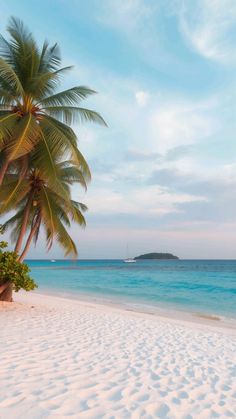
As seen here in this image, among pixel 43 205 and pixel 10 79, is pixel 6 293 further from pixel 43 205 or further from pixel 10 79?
pixel 10 79

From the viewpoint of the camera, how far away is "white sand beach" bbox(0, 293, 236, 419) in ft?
10.5

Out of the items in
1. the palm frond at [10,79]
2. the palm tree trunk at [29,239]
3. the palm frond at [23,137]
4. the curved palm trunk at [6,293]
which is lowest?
the curved palm trunk at [6,293]

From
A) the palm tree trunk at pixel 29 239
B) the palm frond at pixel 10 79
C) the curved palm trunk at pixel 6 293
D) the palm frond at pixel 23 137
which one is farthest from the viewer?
the palm tree trunk at pixel 29 239

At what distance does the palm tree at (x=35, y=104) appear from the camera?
8.86 metres

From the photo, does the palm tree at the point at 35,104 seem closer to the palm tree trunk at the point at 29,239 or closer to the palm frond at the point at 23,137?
the palm frond at the point at 23,137

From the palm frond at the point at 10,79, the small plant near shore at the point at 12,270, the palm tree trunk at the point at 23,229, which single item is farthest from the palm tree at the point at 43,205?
the palm frond at the point at 10,79

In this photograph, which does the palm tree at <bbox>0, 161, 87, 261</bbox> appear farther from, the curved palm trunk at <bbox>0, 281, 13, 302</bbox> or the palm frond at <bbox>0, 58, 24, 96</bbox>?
the palm frond at <bbox>0, 58, 24, 96</bbox>

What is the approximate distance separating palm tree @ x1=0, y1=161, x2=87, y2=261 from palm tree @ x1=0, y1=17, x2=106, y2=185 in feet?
2.23

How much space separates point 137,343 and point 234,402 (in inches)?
112

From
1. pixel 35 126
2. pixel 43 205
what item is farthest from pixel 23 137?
pixel 43 205

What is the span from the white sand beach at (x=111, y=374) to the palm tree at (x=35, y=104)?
4850 mm

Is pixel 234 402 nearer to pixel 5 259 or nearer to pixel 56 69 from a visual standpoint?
pixel 5 259

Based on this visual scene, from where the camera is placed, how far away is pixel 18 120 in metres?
9.39

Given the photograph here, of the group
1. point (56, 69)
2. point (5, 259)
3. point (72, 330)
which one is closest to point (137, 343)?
point (72, 330)
